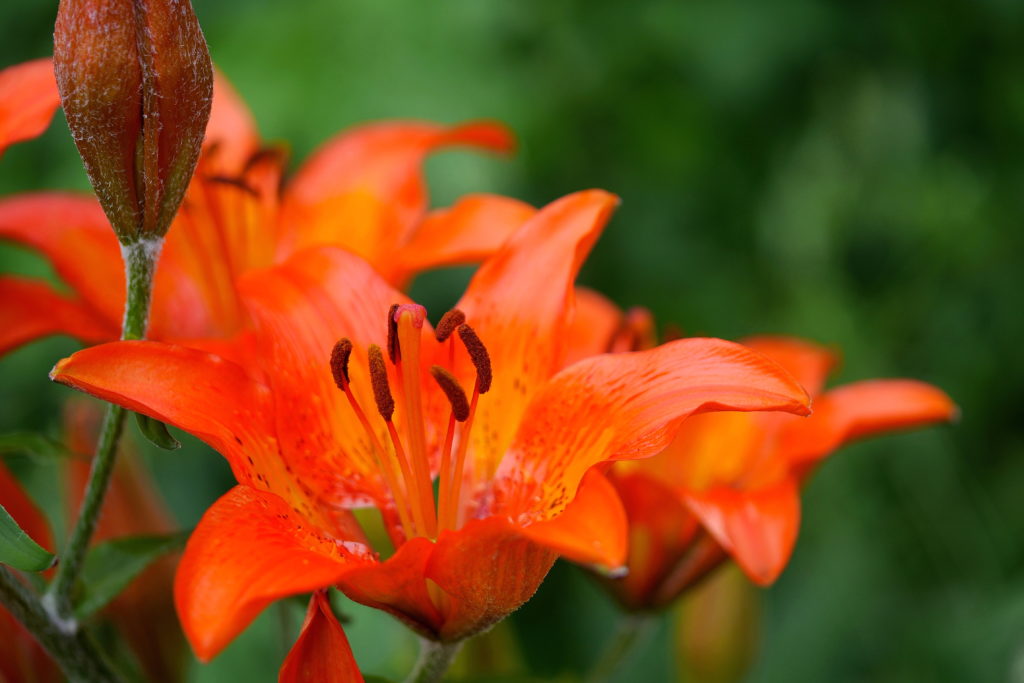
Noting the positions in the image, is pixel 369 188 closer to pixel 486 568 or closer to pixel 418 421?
pixel 418 421

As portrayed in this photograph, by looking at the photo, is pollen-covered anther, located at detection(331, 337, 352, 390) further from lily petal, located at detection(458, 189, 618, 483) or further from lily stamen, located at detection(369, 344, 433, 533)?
lily petal, located at detection(458, 189, 618, 483)

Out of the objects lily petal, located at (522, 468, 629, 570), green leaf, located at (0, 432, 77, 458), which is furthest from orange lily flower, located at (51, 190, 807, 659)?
green leaf, located at (0, 432, 77, 458)

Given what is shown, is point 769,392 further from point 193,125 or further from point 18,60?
point 18,60

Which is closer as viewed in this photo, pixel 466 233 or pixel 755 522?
pixel 755 522

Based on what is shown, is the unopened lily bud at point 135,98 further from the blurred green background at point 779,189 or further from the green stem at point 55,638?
the blurred green background at point 779,189

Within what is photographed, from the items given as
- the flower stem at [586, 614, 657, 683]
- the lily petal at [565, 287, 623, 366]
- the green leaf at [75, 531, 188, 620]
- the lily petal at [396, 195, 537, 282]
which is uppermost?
the lily petal at [396, 195, 537, 282]

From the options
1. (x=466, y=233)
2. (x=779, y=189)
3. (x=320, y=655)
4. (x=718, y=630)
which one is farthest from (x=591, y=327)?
(x=779, y=189)

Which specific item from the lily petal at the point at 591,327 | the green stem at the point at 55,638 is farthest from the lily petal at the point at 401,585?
the lily petal at the point at 591,327
